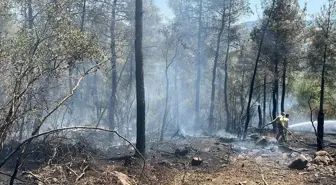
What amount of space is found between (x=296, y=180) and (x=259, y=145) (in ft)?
22.0

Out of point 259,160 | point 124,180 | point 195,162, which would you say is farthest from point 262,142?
point 124,180

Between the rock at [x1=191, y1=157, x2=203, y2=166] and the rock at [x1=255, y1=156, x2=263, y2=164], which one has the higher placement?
the rock at [x1=191, y1=157, x2=203, y2=166]

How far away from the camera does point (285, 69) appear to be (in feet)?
Result: 79.3

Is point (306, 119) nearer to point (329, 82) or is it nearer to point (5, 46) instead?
point (329, 82)

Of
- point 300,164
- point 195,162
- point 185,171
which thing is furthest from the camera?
point 195,162

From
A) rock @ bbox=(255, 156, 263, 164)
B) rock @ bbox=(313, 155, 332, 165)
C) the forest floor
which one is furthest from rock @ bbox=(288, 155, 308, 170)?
rock @ bbox=(255, 156, 263, 164)

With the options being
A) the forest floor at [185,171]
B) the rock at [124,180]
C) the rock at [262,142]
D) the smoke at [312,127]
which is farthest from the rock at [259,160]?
the smoke at [312,127]

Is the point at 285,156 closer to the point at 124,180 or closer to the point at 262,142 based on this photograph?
the point at 262,142

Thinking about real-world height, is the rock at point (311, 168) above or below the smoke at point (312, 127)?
above

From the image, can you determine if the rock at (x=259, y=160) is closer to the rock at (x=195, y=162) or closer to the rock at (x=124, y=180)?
the rock at (x=195, y=162)

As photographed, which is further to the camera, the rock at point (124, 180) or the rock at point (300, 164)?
the rock at point (300, 164)

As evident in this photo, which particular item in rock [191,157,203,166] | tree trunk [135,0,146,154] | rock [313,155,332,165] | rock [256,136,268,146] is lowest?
rock [256,136,268,146]

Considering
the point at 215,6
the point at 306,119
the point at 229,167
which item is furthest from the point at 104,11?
the point at 306,119

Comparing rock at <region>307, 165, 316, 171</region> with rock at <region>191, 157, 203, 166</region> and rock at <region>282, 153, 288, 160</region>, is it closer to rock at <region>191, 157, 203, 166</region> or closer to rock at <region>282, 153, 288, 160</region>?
rock at <region>282, 153, 288, 160</region>
